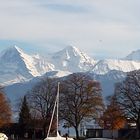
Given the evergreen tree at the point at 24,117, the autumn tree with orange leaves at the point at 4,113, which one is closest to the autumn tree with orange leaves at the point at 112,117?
the evergreen tree at the point at 24,117

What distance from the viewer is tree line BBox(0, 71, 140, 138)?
130 metres

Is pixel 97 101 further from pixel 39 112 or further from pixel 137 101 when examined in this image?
pixel 39 112

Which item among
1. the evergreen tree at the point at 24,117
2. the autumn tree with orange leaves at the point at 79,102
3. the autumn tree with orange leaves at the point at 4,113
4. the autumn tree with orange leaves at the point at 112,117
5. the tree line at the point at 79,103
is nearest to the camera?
the tree line at the point at 79,103

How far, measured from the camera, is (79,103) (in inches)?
5276

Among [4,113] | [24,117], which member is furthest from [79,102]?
[24,117]

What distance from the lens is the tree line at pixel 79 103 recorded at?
130 metres

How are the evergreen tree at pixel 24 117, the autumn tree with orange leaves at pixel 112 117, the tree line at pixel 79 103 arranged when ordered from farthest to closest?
the evergreen tree at pixel 24 117
the autumn tree with orange leaves at pixel 112 117
the tree line at pixel 79 103

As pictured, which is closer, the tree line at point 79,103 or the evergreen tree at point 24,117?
the tree line at point 79,103

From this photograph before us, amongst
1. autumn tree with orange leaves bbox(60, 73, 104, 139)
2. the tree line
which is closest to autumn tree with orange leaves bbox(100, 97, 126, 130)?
the tree line

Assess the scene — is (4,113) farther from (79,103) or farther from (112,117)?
(112,117)

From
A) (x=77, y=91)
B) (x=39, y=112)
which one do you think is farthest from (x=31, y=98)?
(x=77, y=91)

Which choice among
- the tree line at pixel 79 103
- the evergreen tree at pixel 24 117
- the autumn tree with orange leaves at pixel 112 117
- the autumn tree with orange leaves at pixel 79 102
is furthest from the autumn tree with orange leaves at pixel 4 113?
the autumn tree with orange leaves at pixel 112 117

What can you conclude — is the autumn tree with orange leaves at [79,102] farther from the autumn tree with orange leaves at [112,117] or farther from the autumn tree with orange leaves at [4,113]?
the autumn tree with orange leaves at [4,113]

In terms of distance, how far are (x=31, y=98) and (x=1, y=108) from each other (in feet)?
41.4
